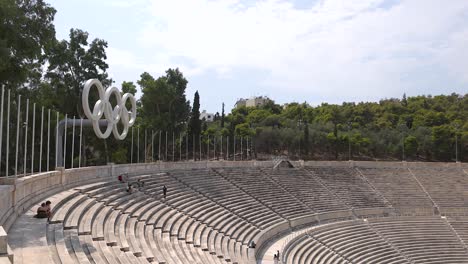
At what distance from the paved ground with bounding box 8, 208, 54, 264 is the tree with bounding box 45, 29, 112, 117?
20013mm

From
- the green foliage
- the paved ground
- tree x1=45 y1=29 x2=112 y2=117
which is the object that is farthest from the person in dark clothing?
the green foliage

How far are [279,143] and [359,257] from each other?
36.2 metres

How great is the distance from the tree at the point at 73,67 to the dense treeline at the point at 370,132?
27.2m

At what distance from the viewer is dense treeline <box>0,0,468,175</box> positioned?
1639 centimetres

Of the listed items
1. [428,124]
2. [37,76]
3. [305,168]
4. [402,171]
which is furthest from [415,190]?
[428,124]

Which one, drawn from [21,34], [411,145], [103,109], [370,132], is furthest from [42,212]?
[370,132]

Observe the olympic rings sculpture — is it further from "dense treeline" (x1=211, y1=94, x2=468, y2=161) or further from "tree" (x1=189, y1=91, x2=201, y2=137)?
"dense treeline" (x1=211, y1=94, x2=468, y2=161)

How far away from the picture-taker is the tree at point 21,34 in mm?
14345

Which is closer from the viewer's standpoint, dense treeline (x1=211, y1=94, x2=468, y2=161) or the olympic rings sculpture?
the olympic rings sculpture

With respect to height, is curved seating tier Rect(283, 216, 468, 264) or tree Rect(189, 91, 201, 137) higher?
tree Rect(189, 91, 201, 137)

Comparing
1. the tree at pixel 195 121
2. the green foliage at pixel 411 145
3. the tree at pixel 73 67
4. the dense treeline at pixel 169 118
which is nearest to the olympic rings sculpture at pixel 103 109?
the dense treeline at pixel 169 118

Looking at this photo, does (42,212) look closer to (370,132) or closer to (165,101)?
(165,101)

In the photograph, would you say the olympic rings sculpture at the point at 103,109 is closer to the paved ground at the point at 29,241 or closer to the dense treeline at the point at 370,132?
the paved ground at the point at 29,241

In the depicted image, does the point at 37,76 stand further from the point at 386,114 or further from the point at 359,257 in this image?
the point at 386,114
